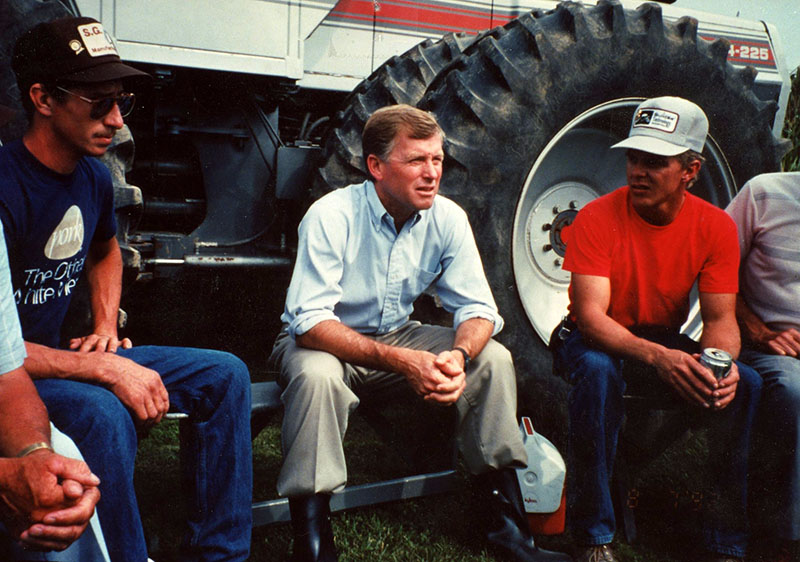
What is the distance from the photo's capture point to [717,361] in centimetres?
238

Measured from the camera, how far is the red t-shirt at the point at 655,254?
267 cm

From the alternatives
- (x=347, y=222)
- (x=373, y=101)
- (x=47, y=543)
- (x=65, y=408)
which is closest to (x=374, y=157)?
(x=347, y=222)

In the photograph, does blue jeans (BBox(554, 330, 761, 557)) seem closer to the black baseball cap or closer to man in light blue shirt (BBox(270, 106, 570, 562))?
man in light blue shirt (BBox(270, 106, 570, 562))

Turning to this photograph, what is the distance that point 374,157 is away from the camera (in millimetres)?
2609

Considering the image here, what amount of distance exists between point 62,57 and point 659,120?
192 centimetres

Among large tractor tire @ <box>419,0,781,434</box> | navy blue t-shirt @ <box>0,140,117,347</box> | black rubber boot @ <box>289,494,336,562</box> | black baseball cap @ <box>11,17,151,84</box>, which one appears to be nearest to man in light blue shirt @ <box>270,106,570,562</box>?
black rubber boot @ <box>289,494,336,562</box>

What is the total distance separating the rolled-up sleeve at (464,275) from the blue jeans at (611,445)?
1.15ft

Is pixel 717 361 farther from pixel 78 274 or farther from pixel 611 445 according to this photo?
pixel 78 274

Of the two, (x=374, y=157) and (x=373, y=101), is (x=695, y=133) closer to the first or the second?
(x=374, y=157)

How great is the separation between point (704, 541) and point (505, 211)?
1.31 meters

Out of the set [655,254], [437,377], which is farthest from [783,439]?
[437,377]

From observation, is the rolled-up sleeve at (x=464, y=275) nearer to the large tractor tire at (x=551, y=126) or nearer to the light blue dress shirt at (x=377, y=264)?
the light blue dress shirt at (x=377, y=264)

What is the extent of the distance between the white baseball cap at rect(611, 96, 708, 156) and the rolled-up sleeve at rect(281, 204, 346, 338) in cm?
103

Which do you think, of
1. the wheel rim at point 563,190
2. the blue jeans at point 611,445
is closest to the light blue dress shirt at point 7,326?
Answer: the blue jeans at point 611,445
